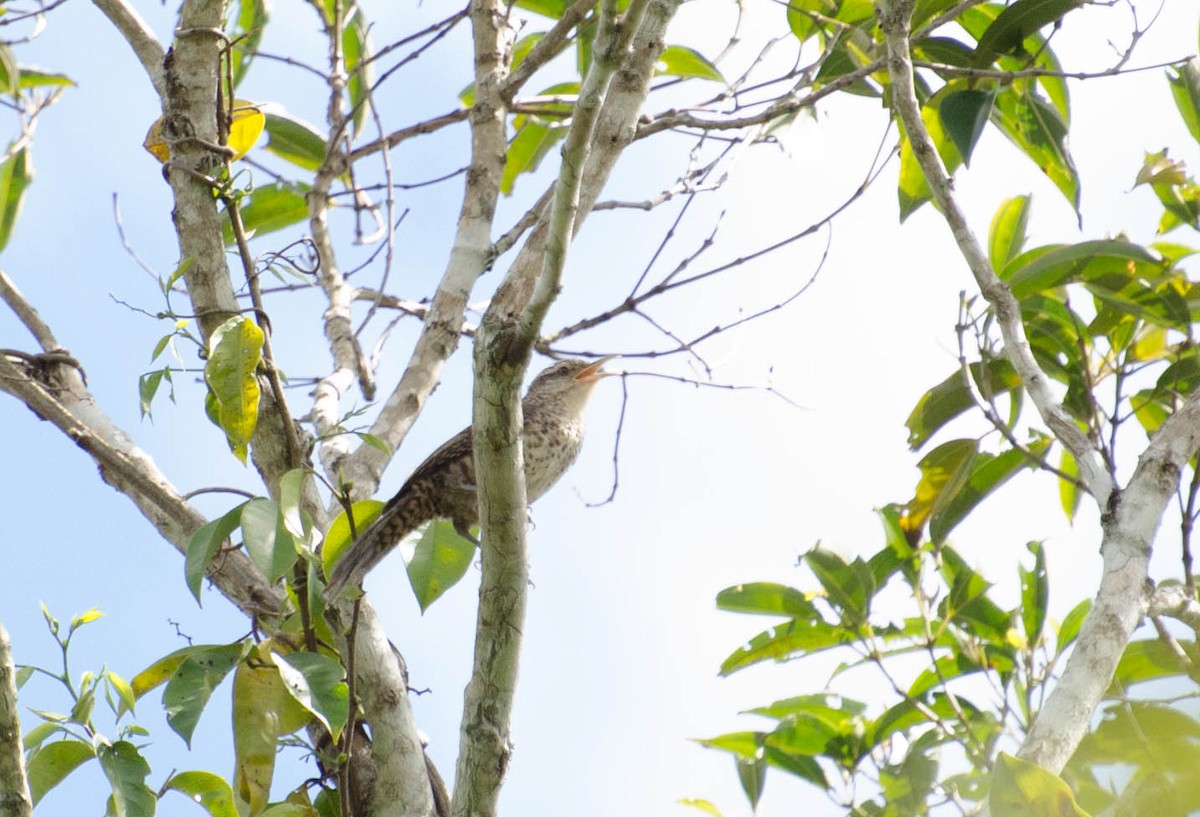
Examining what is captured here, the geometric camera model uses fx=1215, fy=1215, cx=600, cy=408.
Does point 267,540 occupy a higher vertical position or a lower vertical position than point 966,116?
lower

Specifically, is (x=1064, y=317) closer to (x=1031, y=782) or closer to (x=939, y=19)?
(x=939, y=19)

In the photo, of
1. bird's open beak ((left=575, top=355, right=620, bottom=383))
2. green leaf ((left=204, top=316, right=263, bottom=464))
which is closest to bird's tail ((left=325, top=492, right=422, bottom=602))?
green leaf ((left=204, top=316, right=263, bottom=464))

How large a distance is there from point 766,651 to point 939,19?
175 centimetres

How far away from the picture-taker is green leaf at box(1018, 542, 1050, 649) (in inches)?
114

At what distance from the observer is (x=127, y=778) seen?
2.32 metres

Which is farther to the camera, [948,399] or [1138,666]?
[948,399]

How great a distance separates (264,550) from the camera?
7.45 ft

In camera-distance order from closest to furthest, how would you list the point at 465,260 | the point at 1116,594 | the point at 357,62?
the point at 1116,594 → the point at 465,260 → the point at 357,62

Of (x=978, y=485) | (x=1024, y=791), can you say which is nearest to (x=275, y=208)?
(x=978, y=485)

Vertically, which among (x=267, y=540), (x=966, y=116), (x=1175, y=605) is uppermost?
(x=966, y=116)

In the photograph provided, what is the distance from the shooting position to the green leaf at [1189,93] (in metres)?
2.85

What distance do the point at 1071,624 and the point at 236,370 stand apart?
2.03m

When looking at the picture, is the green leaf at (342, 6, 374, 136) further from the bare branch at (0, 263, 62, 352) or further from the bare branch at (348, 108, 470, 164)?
the bare branch at (0, 263, 62, 352)

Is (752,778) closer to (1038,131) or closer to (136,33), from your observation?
(1038,131)
